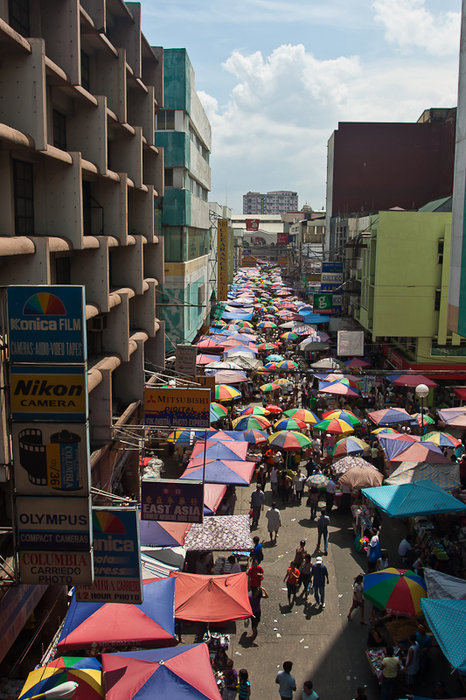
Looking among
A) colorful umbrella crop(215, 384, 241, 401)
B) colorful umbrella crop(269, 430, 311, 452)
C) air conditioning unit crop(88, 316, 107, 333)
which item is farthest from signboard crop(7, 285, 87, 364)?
colorful umbrella crop(215, 384, 241, 401)

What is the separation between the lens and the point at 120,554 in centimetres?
873

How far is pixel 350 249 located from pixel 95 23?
30273mm

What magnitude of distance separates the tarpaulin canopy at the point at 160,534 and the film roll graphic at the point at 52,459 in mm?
6008

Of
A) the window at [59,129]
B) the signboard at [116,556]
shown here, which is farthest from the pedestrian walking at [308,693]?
the window at [59,129]

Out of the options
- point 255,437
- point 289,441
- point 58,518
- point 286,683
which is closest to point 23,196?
point 58,518

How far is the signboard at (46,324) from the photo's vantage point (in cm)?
716

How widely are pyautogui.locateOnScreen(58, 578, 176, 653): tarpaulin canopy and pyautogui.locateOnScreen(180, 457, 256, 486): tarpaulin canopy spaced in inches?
238

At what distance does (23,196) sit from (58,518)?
6826 mm

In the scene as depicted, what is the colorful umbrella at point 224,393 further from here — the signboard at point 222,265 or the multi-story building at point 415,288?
the signboard at point 222,265

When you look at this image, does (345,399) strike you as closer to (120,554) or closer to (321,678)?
(321,678)

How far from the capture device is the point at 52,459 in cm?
765

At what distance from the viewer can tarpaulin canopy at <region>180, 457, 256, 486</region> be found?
1667 centimetres

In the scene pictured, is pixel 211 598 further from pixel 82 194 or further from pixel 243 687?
pixel 82 194

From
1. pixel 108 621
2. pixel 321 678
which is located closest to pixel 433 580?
pixel 321 678
